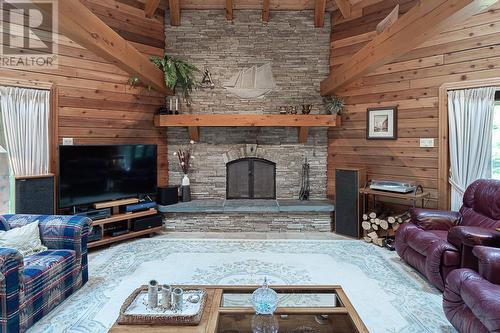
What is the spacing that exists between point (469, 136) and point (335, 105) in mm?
1990

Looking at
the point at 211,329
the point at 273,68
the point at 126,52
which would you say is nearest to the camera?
the point at 211,329

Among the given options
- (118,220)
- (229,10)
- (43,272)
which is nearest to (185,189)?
(118,220)

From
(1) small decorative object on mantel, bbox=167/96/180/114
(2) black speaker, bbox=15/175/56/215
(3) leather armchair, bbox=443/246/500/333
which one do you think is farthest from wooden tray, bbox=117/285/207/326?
(1) small decorative object on mantel, bbox=167/96/180/114

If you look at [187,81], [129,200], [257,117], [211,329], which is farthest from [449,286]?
[187,81]

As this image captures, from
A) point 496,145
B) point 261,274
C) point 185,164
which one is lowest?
point 261,274

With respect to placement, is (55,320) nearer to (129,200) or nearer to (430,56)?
(129,200)

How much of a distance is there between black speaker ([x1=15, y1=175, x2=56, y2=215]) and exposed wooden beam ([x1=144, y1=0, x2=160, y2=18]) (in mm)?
3054

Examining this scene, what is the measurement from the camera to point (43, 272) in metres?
2.59

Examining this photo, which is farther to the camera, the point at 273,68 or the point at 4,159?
the point at 273,68

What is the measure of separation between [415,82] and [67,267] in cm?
485

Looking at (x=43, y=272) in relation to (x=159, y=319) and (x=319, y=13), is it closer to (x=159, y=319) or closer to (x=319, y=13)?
(x=159, y=319)

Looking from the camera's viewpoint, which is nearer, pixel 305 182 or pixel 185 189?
pixel 185 189

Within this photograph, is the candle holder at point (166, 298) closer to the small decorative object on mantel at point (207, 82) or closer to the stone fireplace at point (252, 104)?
the stone fireplace at point (252, 104)

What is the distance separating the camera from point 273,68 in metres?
5.71
